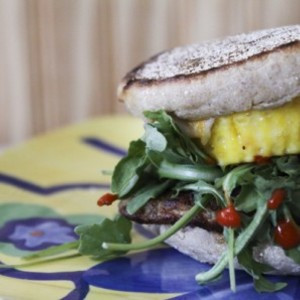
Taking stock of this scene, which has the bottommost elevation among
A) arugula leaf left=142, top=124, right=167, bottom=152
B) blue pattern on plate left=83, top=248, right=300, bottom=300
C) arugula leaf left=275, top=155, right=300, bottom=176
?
blue pattern on plate left=83, top=248, right=300, bottom=300

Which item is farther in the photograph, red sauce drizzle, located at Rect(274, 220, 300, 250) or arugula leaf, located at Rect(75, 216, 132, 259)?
arugula leaf, located at Rect(75, 216, 132, 259)

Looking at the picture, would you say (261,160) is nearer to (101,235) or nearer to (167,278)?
(167,278)

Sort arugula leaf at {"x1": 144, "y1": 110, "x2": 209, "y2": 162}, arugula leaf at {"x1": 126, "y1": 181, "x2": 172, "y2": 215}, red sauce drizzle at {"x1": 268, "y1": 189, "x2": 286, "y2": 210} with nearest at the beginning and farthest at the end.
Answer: red sauce drizzle at {"x1": 268, "y1": 189, "x2": 286, "y2": 210}
arugula leaf at {"x1": 144, "y1": 110, "x2": 209, "y2": 162}
arugula leaf at {"x1": 126, "y1": 181, "x2": 172, "y2": 215}

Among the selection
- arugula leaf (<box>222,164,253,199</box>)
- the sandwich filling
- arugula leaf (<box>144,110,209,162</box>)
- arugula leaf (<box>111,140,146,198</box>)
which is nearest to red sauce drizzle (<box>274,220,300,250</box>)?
the sandwich filling

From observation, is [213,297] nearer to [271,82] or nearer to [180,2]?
[271,82]

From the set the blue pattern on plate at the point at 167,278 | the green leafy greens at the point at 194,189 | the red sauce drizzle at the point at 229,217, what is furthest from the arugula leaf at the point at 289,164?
the blue pattern on plate at the point at 167,278

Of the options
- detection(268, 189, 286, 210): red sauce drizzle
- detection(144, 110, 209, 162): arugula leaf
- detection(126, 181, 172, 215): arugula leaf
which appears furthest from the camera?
detection(126, 181, 172, 215): arugula leaf

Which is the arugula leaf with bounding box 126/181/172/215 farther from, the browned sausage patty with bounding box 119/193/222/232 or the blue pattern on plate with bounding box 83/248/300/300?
the blue pattern on plate with bounding box 83/248/300/300
